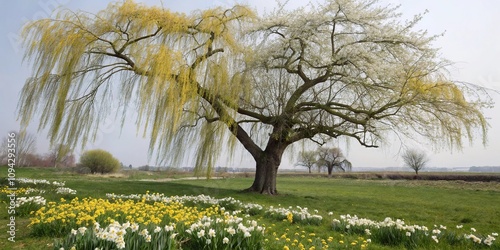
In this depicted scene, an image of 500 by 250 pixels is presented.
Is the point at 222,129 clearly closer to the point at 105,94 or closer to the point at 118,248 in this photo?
the point at 105,94

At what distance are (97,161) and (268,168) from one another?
25.4 m

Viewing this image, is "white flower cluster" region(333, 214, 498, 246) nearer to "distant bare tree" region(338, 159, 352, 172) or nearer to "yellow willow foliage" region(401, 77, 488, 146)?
"yellow willow foliage" region(401, 77, 488, 146)

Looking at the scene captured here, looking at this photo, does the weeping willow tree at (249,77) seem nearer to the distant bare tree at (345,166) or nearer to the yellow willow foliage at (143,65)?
the yellow willow foliage at (143,65)

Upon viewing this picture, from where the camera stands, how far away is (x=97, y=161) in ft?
113

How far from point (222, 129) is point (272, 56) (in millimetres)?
3766

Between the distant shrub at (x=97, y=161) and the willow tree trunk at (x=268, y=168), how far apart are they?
24525mm

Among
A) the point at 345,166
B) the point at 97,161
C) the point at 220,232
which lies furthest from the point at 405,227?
the point at 345,166

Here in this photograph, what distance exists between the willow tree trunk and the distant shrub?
2453 cm

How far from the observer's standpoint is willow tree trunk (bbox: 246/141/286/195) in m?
15.0

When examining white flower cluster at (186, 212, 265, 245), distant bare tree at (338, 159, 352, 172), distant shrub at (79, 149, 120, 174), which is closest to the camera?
white flower cluster at (186, 212, 265, 245)

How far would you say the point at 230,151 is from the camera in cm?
1419

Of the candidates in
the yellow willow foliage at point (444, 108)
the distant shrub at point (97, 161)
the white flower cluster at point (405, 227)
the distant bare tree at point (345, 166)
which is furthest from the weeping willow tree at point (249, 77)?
the distant bare tree at point (345, 166)

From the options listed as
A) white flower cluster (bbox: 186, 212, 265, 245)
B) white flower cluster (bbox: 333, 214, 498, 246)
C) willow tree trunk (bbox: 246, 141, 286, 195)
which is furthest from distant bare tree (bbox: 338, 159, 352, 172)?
white flower cluster (bbox: 186, 212, 265, 245)

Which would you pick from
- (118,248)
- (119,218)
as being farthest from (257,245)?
(119,218)
